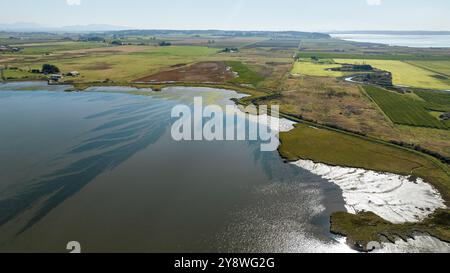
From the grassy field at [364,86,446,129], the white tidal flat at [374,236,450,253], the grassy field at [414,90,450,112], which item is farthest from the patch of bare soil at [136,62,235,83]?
the white tidal flat at [374,236,450,253]

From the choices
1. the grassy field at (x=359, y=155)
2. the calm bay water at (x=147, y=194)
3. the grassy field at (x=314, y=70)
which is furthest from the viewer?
the grassy field at (x=314, y=70)

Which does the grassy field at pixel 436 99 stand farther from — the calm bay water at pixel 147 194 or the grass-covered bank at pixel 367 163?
the calm bay water at pixel 147 194

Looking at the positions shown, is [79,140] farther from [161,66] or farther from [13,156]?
[161,66]

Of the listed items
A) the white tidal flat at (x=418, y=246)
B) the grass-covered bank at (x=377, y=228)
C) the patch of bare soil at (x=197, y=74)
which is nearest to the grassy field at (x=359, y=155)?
the grass-covered bank at (x=377, y=228)

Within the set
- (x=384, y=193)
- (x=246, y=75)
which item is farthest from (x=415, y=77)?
(x=384, y=193)

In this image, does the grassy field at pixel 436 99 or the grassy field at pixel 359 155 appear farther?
the grassy field at pixel 436 99

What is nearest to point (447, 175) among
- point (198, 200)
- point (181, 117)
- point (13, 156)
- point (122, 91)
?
point (198, 200)

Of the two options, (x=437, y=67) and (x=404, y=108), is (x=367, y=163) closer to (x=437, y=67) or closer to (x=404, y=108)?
(x=404, y=108)
